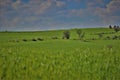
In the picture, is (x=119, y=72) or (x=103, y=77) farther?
(x=119, y=72)

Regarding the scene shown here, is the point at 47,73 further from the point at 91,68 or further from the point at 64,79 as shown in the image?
the point at 91,68

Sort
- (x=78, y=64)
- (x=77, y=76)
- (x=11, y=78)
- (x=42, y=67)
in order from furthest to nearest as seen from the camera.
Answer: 1. (x=78, y=64)
2. (x=42, y=67)
3. (x=77, y=76)
4. (x=11, y=78)

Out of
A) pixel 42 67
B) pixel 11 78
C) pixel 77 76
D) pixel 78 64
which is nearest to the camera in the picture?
pixel 11 78

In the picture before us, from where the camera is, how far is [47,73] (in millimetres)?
5562

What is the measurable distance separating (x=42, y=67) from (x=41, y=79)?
1008 millimetres

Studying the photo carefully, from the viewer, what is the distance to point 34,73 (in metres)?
5.54

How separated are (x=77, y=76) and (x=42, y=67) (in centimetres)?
108

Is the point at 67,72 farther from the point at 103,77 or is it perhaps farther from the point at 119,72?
the point at 119,72

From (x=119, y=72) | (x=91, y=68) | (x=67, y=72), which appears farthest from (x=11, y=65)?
(x=119, y=72)

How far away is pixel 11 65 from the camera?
6164 mm

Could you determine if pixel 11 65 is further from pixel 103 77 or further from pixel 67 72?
pixel 103 77

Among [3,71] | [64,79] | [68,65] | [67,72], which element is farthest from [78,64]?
[3,71]

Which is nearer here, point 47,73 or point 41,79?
point 41,79

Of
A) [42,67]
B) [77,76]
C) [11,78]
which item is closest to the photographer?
[11,78]
